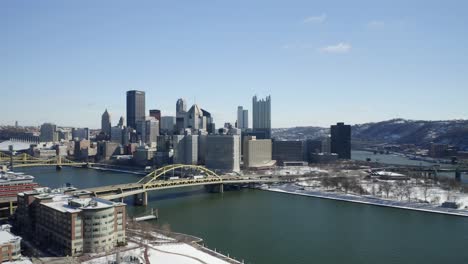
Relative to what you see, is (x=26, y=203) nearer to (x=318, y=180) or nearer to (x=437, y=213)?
(x=437, y=213)

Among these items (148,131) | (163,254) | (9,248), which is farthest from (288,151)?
(9,248)

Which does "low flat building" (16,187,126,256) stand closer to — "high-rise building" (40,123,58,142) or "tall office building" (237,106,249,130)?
"high-rise building" (40,123,58,142)

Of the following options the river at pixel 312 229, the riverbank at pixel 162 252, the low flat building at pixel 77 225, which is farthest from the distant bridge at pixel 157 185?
the riverbank at pixel 162 252

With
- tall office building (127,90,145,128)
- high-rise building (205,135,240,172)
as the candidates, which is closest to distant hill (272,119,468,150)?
tall office building (127,90,145,128)

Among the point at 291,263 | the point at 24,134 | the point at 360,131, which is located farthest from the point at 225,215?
the point at 360,131

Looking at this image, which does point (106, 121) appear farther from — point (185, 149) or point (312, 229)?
point (312, 229)

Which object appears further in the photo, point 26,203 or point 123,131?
point 123,131

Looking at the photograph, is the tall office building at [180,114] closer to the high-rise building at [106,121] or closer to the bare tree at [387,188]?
the high-rise building at [106,121]
